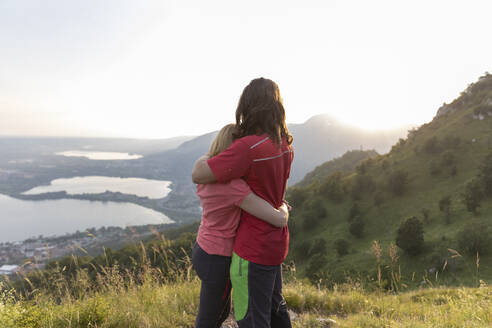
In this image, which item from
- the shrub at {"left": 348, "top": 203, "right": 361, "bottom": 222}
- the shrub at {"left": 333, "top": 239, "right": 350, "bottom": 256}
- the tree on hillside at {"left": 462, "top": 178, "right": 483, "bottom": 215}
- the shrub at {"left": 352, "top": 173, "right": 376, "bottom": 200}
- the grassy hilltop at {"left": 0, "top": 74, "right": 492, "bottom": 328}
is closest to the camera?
the grassy hilltop at {"left": 0, "top": 74, "right": 492, "bottom": 328}

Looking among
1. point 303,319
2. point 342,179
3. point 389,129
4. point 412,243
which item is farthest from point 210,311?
point 389,129

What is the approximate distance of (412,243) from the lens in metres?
15.6

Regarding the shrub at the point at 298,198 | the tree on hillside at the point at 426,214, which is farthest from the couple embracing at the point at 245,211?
Result: the shrub at the point at 298,198

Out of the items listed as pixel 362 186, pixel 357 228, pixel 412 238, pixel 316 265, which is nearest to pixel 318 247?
pixel 316 265

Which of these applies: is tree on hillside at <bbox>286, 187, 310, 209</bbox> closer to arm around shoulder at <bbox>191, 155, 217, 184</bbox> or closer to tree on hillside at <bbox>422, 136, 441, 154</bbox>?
tree on hillside at <bbox>422, 136, 441, 154</bbox>

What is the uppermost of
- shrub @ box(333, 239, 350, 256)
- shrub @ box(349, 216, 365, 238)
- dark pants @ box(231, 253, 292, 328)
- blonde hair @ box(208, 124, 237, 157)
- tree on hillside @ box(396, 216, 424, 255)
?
blonde hair @ box(208, 124, 237, 157)

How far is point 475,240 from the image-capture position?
42.0 ft

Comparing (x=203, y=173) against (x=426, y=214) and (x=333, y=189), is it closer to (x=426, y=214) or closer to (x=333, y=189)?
(x=426, y=214)

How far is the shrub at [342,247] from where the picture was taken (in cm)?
2088

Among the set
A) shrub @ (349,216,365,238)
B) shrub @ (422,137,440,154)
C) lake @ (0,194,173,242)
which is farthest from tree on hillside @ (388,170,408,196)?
lake @ (0,194,173,242)

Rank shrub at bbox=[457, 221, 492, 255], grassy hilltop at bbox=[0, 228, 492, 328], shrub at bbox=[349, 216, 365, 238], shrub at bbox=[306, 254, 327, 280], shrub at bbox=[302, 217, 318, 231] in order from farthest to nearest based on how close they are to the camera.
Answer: shrub at bbox=[302, 217, 318, 231]
shrub at bbox=[349, 216, 365, 238]
shrub at bbox=[306, 254, 327, 280]
shrub at bbox=[457, 221, 492, 255]
grassy hilltop at bbox=[0, 228, 492, 328]

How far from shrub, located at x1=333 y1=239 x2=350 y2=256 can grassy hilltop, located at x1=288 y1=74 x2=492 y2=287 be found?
0.27 ft

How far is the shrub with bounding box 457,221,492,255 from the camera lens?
12.7m

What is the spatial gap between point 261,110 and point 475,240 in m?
17.0
